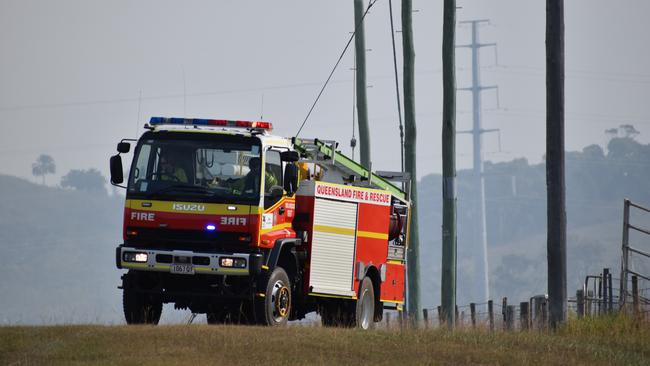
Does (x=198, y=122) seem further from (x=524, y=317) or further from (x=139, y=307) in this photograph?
(x=524, y=317)

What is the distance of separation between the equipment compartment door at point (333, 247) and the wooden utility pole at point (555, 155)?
10.6 ft

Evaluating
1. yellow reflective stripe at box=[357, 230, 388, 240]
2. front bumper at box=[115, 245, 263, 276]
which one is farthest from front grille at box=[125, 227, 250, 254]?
yellow reflective stripe at box=[357, 230, 388, 240]

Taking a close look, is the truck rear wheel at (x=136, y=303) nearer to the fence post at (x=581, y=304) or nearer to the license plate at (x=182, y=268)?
the license plate at (x=182, y=268)

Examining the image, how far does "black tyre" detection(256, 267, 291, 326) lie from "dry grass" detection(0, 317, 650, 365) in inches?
29.2

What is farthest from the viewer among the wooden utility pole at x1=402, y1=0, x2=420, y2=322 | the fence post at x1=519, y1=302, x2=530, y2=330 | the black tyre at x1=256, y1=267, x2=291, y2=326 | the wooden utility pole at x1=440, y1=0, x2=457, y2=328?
the wooden utility pole at x1=402, y1=0, x2=420, y2=322

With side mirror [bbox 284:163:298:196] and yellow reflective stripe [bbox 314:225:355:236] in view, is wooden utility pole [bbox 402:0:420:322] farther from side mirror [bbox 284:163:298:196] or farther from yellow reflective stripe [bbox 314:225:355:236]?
side mirror [bbox 284:163:298:196]

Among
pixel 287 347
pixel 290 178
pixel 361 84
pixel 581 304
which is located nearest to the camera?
pixel 287 347

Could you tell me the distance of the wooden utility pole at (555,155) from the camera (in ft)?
82.1

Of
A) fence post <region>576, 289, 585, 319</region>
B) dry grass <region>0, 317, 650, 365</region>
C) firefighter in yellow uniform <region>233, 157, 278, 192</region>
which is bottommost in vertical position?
dry grass <region>0, 317, 650, 365</region>

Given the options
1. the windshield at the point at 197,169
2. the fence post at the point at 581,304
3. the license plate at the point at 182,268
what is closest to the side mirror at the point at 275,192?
the windshield at the point at 197,169

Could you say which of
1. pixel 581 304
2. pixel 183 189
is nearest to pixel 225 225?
pixel 183 189

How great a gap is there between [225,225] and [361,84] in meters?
20.8

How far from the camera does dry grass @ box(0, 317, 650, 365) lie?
722 inches

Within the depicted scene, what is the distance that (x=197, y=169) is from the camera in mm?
22344
